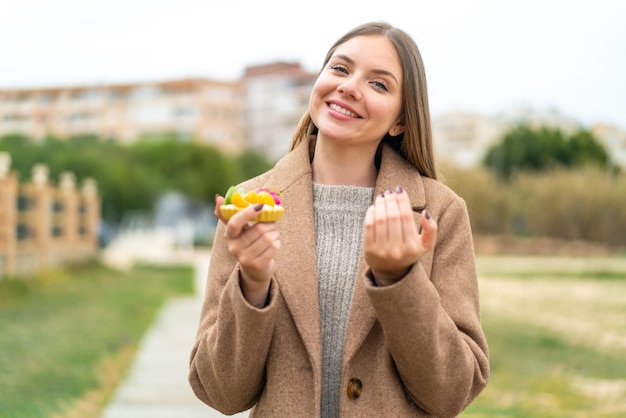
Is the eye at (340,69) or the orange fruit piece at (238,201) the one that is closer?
the orange fruit piece at (238,201)

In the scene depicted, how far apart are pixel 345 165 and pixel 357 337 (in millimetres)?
450

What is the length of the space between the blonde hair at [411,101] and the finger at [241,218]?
540 millimetres

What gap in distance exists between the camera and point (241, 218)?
1.64 meters

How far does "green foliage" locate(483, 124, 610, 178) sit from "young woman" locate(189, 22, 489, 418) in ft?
114

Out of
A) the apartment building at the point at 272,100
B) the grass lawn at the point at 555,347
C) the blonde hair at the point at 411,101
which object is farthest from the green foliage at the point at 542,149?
the apartment building at the point at 272,100

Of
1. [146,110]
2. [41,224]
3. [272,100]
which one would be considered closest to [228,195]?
[41,224]

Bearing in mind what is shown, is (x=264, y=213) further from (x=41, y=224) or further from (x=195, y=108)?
(x=195, y=108)

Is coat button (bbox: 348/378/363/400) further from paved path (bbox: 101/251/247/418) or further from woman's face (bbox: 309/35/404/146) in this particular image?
paved path (bbox: 101/251/247/418)

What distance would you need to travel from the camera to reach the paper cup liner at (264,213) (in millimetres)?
1669

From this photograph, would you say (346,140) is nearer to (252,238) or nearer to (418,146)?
(418,146)

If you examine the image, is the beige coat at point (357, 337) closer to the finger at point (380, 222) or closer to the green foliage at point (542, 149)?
the finger at point (380, 222)

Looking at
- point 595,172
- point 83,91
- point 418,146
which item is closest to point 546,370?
point 418,146

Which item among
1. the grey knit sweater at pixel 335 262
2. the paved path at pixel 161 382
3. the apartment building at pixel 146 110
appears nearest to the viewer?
the grey knit sweater at pixel 335 262

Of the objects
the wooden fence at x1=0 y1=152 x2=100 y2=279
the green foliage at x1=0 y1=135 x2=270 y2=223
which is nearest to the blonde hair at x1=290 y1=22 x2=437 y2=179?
the wooden fence at x1=0 y1=152 x2=100 y2=279
